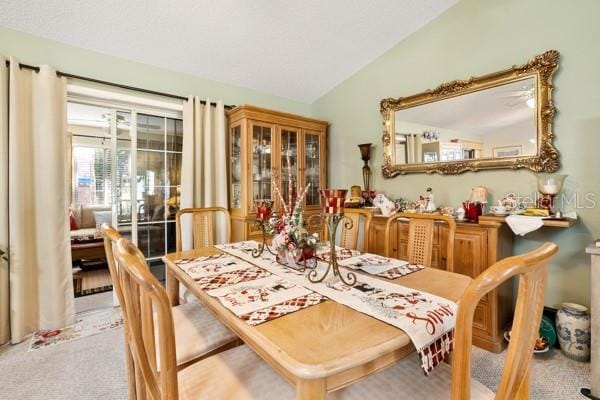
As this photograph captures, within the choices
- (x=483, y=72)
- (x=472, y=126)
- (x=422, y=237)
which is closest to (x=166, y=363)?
(x=422, y=237)

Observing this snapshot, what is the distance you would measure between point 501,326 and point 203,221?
241 cm

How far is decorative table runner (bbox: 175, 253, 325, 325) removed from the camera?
3.27ft

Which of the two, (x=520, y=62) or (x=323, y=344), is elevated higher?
(x=520, y=62)

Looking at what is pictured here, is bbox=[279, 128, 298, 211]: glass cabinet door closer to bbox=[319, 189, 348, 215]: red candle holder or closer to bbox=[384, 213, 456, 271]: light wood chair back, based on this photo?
bbox=[384, 213, 456, 271]: light wood chair back

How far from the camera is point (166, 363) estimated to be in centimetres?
71

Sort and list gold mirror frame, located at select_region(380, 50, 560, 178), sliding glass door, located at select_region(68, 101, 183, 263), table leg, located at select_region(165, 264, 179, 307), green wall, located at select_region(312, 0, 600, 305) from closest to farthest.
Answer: table leg, located at select_region(165, 264, 179, 307) → green wall, located at select_region(312, 0, 600, 305) → gold mirror frame, located at select_region(380, 50, 560, 178) → sliding glass door, located at select_region(68, 101, 183, 263)

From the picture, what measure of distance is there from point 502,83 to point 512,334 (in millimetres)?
2279

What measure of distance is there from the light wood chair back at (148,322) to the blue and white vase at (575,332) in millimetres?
2406

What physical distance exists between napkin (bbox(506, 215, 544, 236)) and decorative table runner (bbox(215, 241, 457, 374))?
126 centimetres

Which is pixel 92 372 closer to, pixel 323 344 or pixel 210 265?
pixel 210 265

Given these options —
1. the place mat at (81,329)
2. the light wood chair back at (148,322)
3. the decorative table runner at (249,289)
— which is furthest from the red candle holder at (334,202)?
the place mat at (81,329)

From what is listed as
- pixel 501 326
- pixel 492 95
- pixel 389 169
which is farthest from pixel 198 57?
pixel 501 326

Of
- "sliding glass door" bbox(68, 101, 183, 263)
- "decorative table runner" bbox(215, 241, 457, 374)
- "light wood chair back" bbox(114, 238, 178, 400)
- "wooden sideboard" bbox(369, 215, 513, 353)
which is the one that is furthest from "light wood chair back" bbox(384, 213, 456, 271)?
"sliding glass door" bbox(68, 101, 183, 263)

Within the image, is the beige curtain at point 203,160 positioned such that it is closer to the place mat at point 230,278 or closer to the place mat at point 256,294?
the place mat at point 230,278
